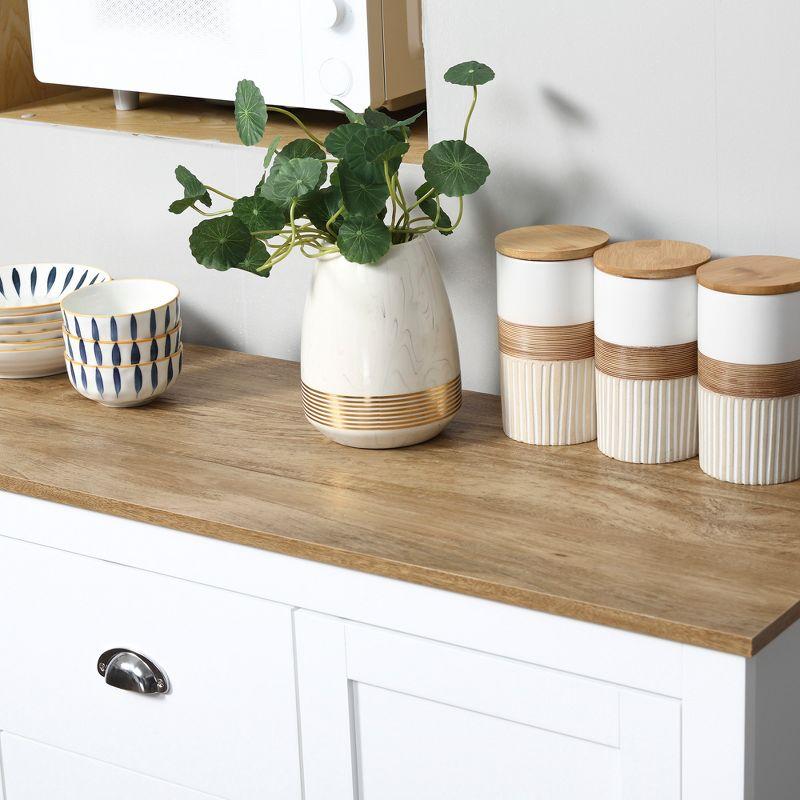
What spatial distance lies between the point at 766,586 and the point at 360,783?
1.37 ft

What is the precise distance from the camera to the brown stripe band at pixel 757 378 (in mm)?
1138

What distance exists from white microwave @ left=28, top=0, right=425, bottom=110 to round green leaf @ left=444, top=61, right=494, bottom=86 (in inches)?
7.9

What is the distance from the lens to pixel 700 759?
0.97 metres

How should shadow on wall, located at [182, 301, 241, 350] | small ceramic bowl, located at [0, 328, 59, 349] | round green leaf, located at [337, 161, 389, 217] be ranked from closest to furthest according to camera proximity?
round green leaf, located at [337, 161, 389, 217] → small ceramic bowl, located at [0, 328, 59, 349] → shadow on wall, located at [182, 301, 241, 350]

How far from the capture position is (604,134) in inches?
50.6

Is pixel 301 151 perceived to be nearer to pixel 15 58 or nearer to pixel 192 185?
pixel 192 185

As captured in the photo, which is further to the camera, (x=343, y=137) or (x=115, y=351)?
(x=115, y=351)

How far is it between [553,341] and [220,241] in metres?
0.34

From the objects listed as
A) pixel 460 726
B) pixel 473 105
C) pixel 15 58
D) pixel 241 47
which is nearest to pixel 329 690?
pixel 460 726

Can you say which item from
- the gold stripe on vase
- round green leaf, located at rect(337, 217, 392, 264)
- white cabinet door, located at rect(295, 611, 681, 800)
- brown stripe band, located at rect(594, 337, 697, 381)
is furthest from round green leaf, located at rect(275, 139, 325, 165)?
white cabinet door, located at rect(295, 611, 681, 800)

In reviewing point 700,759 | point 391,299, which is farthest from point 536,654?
point 391,299

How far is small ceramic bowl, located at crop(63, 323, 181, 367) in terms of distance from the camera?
140 cm

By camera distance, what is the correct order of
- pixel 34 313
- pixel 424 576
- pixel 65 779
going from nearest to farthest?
pixel 424 576, pixel 65 779, pixel 34 313

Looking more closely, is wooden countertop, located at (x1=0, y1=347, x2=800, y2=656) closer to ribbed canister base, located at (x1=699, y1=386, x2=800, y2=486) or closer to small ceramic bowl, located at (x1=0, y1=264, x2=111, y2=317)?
ribbed canister base, located at (x1=699, y1=386, x2=800, y2=486)
